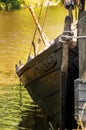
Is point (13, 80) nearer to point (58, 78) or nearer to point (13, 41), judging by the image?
point (58, 78)

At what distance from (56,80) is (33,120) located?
7.67 feet

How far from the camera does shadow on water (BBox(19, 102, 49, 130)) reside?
1223 centimetres

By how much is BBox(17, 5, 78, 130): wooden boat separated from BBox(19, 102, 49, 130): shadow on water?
1.77ft

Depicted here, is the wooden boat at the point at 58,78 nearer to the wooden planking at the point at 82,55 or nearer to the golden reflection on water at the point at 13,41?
the wooden planking at the point at 82,55

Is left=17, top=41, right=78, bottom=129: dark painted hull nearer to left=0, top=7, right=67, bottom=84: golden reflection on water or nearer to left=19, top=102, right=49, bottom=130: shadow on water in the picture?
left=19, top=102, right=49, bottom=130: shadow on water

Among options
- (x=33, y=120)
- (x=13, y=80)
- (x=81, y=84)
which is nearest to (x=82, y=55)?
(x=81, y=84)

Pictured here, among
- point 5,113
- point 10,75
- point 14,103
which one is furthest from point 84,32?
point 10,75

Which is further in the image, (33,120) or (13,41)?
(13,41)

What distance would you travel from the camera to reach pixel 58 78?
35.1 ft

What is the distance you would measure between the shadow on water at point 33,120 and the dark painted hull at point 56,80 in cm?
58

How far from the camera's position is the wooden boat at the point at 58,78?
10.4 metres

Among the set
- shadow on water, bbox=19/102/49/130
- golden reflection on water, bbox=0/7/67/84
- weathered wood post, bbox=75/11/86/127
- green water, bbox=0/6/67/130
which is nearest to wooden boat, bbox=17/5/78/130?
shadow on water, bbox=19/102/49/130

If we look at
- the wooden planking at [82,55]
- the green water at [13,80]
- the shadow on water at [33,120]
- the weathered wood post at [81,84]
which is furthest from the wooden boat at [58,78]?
the green water at [13,80]

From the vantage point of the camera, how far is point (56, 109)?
11.1 metres
